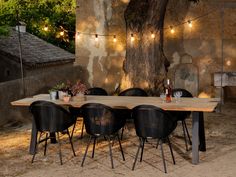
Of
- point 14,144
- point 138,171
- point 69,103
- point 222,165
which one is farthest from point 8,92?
point 222,165

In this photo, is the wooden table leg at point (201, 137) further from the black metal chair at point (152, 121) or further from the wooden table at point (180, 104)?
the black metal chair at point (152, 121)

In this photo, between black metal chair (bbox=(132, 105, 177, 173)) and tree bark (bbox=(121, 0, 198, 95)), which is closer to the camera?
black metal chair (bbox=(132, 105, 177, 173))

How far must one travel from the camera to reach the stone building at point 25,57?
17.1 metres

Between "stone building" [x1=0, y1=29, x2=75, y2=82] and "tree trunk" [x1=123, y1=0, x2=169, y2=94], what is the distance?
29.3ft

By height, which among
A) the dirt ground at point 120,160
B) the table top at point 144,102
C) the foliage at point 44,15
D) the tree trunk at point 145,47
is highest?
the foliage at point 44,15

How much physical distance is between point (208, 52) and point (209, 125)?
2.90 meters

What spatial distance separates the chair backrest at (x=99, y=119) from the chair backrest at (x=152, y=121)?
33 cm

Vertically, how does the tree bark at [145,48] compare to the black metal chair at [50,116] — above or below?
above

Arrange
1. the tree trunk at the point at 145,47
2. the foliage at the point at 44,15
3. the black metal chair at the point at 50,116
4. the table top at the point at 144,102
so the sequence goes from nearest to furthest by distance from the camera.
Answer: the table top at the point at 144,102
the black metal chair at the point at 50,116
the tree trunk at the point at 145,47
the foliage at the point at 44,15

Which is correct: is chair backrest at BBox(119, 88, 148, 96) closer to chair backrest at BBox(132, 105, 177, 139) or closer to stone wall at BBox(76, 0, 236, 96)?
A: chair backrest at BBox(132, 105, 177, 139)

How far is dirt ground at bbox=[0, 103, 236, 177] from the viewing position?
558 cm

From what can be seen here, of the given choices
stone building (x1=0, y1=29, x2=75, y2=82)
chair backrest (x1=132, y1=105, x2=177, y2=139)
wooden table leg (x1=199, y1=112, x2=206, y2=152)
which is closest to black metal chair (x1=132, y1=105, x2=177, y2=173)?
chair backrest (x1=132, y1=105, x2=177, y2=139)

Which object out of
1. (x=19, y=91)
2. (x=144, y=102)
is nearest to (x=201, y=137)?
(x=144, y=102)

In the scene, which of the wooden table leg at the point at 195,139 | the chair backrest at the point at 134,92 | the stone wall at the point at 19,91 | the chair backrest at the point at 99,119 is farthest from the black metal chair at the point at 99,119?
the stone wall at the point at 19,91
